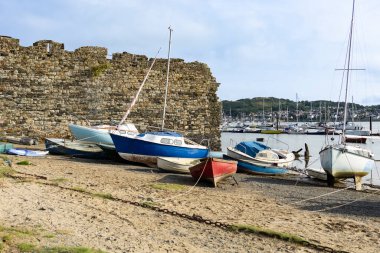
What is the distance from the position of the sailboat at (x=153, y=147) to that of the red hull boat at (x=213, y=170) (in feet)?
12.0

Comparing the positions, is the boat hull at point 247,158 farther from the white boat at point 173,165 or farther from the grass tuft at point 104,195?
the grass tuft at point 104,195

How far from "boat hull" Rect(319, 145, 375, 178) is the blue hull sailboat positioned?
5188 millimetres

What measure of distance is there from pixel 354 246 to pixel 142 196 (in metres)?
5.10

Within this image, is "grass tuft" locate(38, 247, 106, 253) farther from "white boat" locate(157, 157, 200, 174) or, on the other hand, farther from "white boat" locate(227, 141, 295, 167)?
"white boat" locate(227, 141, 295, 167)

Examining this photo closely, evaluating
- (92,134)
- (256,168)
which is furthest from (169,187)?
(92,134)

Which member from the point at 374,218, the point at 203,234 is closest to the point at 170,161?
the point at 374,218

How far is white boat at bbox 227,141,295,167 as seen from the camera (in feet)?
62.3

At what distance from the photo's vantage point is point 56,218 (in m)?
7.10

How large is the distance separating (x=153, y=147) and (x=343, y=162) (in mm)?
7390

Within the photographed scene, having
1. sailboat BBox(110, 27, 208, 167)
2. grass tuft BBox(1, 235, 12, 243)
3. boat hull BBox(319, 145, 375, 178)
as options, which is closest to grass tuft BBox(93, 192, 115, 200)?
grass tuft BBox(1, 235, 12, 243)

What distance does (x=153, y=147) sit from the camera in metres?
17.7

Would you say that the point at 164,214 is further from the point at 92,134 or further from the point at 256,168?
the point at 92,134

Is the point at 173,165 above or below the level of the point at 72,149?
below

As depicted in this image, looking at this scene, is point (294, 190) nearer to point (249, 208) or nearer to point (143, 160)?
point (249, 208)
